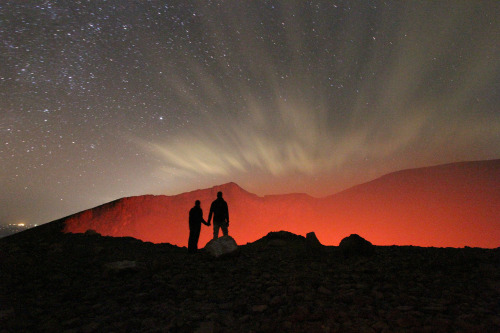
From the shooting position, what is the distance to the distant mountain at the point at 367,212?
68438mm

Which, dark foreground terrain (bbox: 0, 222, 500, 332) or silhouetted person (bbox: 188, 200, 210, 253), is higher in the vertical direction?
silhouetted person (bbox: 188, 200, 210, 253)

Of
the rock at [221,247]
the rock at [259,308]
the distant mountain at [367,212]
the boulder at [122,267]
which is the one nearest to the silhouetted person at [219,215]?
the rock at [221,247]

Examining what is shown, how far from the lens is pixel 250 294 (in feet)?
13.9

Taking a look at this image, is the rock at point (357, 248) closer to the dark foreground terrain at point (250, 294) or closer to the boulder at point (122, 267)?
the dark foreground terrain at point (250, 294)

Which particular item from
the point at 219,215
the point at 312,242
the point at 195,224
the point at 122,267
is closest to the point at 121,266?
the point at 122,267

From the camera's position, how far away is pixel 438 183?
91.7 metres

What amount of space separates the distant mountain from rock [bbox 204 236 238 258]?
5894 cm

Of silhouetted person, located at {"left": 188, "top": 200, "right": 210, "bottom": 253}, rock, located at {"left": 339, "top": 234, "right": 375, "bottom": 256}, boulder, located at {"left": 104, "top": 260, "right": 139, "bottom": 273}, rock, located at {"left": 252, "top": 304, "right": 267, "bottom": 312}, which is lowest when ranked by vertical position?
rock, located at {"left": 252, "top": 304, "right": 267, "bottom": 312}

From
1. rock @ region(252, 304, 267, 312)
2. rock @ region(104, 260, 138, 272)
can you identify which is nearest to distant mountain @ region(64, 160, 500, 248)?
rock @ region(104, 260, 138, 272)

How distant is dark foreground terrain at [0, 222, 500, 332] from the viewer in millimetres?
3129

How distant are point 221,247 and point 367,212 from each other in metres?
104

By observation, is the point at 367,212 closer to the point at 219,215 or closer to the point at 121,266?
the point at 219,215

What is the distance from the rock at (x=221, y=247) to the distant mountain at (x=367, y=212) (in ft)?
193

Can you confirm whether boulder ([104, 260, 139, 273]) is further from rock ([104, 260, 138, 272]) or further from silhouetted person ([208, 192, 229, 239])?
silhouetted person ([208, 192, 229, 239])
